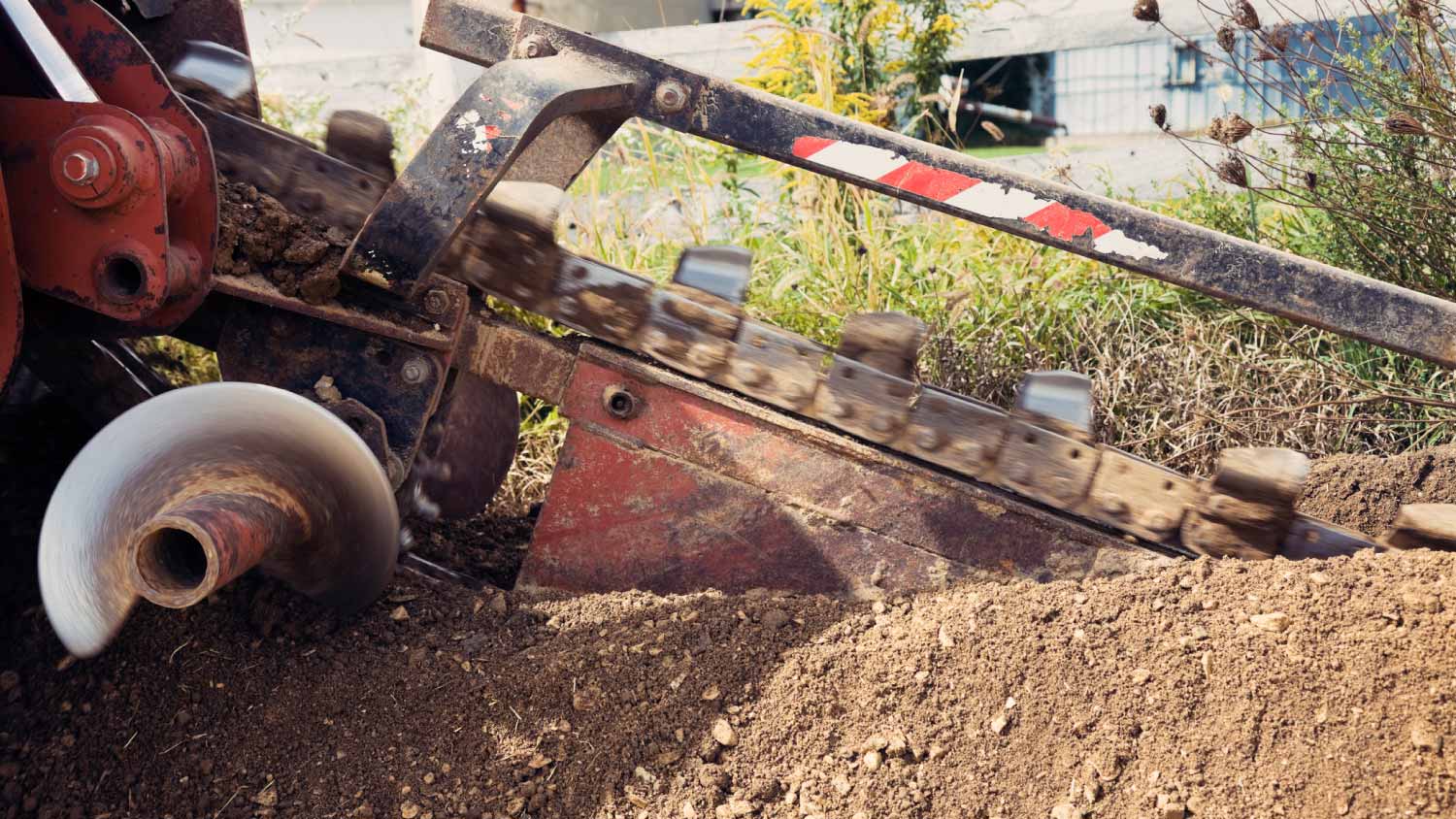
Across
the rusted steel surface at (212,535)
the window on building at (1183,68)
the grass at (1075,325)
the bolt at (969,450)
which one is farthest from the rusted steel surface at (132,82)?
the window on building at (1183,68)

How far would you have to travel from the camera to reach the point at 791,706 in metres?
2.14

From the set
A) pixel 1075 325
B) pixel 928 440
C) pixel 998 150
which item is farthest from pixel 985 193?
pixel 998 150

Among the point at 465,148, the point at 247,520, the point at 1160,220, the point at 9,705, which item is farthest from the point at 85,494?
the point at 1160,220

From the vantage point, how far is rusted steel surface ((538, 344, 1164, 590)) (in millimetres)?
2365

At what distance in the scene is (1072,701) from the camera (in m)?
2.06

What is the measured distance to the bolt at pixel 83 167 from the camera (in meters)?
1.93

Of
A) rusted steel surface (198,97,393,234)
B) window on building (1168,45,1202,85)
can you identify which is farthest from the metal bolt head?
window on building (1168,45,1202,85)

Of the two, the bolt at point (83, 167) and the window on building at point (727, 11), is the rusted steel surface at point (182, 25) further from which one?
the window on building at point (727, 11)

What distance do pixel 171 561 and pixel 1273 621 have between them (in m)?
1.86

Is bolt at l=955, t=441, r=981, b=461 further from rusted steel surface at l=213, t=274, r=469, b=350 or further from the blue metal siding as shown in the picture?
the blue metal siding

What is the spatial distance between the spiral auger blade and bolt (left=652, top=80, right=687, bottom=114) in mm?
940

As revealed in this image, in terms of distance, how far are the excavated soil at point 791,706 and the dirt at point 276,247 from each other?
614 millimetres

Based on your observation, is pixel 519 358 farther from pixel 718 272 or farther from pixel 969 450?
pixel 969 450

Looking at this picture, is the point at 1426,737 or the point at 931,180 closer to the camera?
the point at 1426,737
